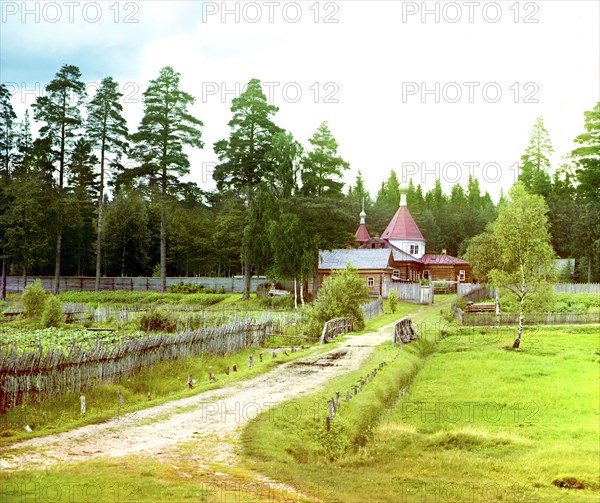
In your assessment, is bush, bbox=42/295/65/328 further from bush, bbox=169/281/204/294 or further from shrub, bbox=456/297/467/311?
shrub, bbox=456/297/467/311

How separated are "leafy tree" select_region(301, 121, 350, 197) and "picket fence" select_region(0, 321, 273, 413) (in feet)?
94.5

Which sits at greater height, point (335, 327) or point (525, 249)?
point (525, 249)

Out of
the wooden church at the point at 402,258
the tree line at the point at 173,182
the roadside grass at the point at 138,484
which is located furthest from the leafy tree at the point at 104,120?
the roadside grass at the point at 138,484

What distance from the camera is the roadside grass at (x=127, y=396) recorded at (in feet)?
50.7

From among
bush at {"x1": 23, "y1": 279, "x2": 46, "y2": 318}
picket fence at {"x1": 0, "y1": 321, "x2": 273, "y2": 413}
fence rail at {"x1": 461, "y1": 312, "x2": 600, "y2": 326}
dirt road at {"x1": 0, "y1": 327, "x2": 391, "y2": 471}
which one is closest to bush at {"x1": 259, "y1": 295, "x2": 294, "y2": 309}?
fence rail at {"x1": 461, "y1": 312, "x2": 600, "y2": 326}

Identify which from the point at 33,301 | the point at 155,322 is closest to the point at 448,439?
the point at 155,322

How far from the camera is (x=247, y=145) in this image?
5756 cm

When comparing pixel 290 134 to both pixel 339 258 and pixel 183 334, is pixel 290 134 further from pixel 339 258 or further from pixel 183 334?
pixel 183 334

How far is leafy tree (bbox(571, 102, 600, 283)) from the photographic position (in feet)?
207

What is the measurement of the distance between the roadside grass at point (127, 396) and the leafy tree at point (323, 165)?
28.5m

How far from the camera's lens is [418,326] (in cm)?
3778

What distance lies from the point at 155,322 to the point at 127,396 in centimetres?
1621

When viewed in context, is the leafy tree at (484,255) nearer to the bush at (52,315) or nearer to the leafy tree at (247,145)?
the leafy tree at (247,145)

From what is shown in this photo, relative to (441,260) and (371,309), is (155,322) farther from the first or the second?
(441,260)
